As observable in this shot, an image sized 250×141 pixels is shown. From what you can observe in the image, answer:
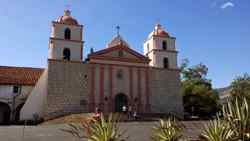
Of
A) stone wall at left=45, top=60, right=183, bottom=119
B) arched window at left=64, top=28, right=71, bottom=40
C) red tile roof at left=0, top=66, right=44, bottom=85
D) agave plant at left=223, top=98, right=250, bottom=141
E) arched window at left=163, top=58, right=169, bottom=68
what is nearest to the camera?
agave plant at left=223, top=98, right=250, bottom=141

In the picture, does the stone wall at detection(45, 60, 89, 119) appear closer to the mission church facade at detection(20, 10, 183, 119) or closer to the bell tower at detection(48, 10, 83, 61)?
the mission church facade at detection(20, 10, 183, 119)

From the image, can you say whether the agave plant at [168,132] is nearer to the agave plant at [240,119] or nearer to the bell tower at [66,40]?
the agave plant at [240,119]

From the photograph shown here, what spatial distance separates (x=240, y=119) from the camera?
5.45 metres

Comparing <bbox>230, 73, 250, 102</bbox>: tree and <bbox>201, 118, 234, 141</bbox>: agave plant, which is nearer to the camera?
<bbox>201, 118, 234, 141</bbox>: agave plant

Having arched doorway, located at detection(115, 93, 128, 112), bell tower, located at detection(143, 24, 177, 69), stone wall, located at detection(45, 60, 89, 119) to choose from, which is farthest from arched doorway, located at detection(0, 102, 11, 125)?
bell tower, located at detection(143, 24, 177, 69)

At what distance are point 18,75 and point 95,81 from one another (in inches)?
452

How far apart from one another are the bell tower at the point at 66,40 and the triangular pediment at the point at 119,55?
6.00 feet

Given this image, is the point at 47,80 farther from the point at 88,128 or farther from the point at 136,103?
the point at 88,128

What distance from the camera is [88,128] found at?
588cm

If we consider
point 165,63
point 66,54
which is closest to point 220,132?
point 66,54

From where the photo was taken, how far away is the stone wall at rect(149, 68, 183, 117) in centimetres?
3091

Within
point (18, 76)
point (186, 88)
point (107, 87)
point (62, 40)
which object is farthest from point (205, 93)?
point (18, 76)

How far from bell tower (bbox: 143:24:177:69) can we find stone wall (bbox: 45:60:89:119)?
8.81 metres

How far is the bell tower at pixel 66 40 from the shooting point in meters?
29.3
